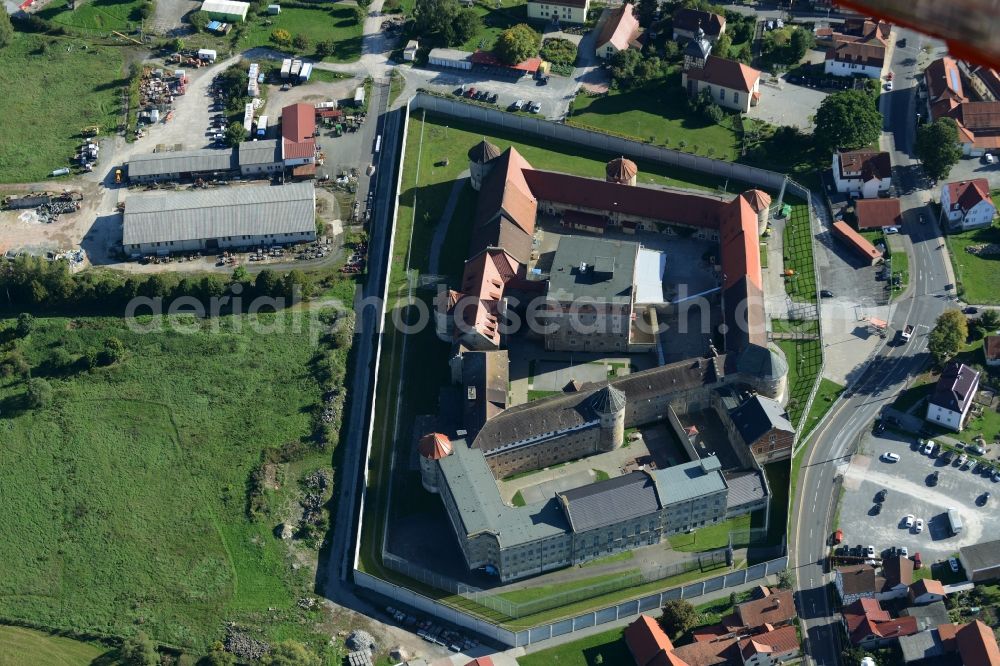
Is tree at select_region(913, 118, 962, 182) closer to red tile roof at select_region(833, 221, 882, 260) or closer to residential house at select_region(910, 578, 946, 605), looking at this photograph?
red tile roof at select_region(833, 221, 882, 260)

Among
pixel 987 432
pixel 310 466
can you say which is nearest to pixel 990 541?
pixel 987 432

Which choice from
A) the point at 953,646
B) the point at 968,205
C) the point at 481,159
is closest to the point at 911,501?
the point at 953,646

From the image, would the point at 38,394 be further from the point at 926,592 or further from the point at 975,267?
the point at 975,267

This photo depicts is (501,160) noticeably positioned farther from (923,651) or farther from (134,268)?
(923,651)

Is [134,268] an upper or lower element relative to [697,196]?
lower

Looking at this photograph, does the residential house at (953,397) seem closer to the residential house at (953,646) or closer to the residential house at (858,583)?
the residential house at (858,583)

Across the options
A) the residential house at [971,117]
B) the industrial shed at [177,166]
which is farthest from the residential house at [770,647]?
the industrial shed at [177,166]
